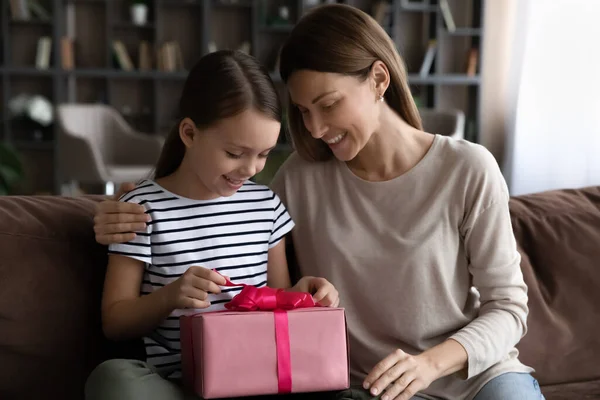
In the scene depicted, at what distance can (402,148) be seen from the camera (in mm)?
1670

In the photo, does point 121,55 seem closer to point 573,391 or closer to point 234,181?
point 234,181

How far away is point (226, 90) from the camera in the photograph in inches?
58.9

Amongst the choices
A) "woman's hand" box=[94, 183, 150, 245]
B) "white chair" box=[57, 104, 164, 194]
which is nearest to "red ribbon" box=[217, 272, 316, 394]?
"woman's hand" box=[94, 183, 150, 245]

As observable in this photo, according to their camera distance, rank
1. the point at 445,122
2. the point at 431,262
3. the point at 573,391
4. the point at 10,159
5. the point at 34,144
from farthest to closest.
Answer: the point at 34,144 < the point at 10,159 < the point at 445,122 < the point at 573,391 < the point at 431,262

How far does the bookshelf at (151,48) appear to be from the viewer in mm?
6375

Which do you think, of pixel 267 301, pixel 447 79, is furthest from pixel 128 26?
pixel 267 301

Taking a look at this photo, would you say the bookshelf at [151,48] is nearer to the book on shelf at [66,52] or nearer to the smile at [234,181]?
the book on shelf at [66,52]

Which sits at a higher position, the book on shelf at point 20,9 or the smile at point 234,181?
the book on shelf at point 20,9

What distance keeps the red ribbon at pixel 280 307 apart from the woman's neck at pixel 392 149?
41cm

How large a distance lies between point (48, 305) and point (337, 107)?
681mm

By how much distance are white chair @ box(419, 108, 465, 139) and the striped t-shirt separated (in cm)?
396

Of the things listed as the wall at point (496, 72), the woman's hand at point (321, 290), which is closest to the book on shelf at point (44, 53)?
the wall at point (496, 72)

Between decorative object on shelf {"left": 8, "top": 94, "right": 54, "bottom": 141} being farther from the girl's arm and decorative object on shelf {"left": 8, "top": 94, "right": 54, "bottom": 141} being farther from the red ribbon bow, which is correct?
the red ribbon bow

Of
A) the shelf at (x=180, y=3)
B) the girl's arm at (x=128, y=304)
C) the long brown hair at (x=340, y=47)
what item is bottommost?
the girl's arm at (x=128, y=304)
